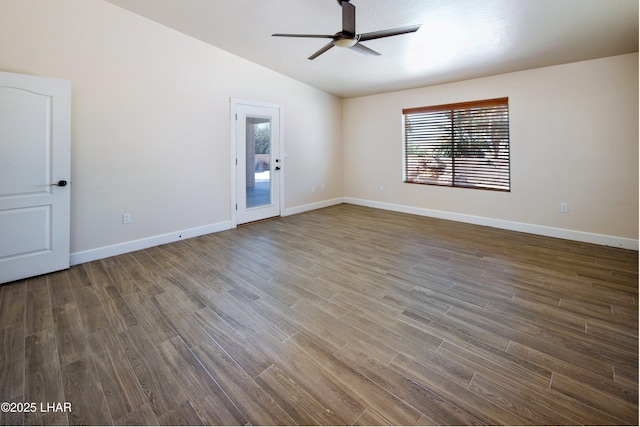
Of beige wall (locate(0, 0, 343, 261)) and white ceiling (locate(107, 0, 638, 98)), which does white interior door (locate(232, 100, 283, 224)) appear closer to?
beige wall (locate(0, 0, 343, 261))

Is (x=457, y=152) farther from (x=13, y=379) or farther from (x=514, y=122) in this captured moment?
(x=13, y=379)

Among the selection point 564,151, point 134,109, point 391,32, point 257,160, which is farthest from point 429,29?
point 134,109

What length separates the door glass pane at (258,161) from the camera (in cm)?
510

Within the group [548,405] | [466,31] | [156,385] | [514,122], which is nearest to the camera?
[548,405]

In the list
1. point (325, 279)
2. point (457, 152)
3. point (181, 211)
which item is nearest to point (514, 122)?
point (457, 152)

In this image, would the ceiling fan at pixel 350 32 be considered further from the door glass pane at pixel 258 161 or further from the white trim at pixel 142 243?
the white trim at pixel 142 243

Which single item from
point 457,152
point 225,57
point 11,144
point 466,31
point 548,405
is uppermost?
point 225,57

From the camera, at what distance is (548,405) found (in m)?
1.45

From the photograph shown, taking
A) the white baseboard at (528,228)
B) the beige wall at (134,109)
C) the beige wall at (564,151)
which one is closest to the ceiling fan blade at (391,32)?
the beige wall at (134,109)

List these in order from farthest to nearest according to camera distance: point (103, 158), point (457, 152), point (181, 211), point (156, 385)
A: point (457, 152) → point (181, 211) → point (103, 158) → point (156, 385)

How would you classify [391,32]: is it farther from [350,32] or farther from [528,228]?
[528,228]

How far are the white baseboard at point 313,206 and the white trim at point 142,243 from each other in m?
1.45

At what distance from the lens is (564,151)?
4203 millimetres

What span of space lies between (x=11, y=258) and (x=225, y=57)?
12.0 ft
